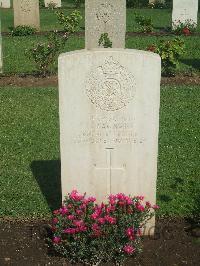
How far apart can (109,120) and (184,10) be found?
14.8 metres

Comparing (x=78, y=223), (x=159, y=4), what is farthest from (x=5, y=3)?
(x=78, y=223)

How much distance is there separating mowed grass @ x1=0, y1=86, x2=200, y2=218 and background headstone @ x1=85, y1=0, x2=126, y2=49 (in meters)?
1.68

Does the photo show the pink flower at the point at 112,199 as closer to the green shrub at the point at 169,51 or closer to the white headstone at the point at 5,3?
the green shrub at the point at 169,51

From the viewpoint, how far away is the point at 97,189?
5.12 meters

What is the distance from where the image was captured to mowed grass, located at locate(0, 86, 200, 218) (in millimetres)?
6035

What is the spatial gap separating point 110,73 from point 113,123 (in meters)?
0.48

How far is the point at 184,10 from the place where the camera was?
1864cm

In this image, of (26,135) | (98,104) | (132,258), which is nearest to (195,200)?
(132,258)

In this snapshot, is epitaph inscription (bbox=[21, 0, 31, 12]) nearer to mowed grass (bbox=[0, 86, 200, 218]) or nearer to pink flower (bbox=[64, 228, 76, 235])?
mowed grass (bbox=[0, 86, 200, 218])

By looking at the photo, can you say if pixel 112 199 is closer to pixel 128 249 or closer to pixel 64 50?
pixel 128 249

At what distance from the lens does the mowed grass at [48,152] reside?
6.04 meters

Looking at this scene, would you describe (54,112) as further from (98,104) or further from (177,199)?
(98,104)

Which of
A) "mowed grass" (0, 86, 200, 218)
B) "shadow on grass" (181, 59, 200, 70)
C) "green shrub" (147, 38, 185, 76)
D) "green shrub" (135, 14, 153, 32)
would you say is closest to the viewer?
"mowed grass" (0, 86, 200, 218)

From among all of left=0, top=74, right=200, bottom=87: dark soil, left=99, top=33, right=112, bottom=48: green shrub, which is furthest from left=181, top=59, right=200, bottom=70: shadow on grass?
left=99, top=33, right=112, bottom=48: green shrub
